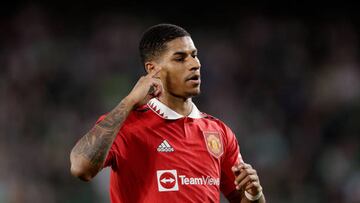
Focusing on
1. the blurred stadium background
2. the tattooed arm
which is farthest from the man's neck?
the blurred stadium background

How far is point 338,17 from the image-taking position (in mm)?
10930

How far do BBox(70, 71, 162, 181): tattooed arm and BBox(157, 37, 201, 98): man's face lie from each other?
1.28 feet

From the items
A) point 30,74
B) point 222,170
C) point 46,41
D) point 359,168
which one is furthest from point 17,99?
point 222,170

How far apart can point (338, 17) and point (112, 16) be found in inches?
151

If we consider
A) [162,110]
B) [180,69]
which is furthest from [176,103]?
[180,69]

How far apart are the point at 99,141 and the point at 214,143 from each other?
0.86m

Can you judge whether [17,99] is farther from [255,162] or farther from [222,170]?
[222,170]

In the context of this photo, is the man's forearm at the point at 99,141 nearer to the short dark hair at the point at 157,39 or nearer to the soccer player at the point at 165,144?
the soccer player at the point at 165,144

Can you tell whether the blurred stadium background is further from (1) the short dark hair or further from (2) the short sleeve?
(1) the short dark hair

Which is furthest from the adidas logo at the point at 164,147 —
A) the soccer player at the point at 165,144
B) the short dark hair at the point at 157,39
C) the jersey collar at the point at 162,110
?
the short dark hair at the point at 157,39

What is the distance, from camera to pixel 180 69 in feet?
12.5

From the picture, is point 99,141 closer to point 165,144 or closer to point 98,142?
point 98,142

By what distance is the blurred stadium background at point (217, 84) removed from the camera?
8.25 m

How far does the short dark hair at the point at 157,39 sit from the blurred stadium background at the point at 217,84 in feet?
13.5
